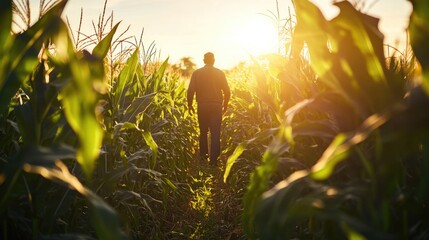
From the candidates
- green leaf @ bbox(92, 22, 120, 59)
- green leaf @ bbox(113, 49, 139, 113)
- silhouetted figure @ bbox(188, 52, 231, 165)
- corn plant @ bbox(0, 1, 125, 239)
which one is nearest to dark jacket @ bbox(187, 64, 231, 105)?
silhouetted figure @ bbox(188, 52, 231, 165)

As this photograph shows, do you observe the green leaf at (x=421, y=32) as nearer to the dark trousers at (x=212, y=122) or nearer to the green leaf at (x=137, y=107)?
the green leaf at (x=137, y=107)

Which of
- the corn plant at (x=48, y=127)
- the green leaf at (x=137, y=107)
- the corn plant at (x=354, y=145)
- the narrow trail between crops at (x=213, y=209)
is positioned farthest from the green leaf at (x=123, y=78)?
the corn plant at (x=354, y=145)

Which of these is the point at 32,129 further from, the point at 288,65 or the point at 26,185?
the point at 288,65

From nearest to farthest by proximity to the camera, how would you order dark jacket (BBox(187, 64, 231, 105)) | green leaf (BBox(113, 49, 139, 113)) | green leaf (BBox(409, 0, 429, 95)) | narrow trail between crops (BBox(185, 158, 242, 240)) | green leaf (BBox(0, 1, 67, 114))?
green leaf (BBox(409, 0, 429, 95))
green leaf (BBox(0, 1, 67, 114))
green leaf (BBox(113, 49, 139, 113))
narrow trail between crops (BBox(185, 158, 242, 240))
dark jacket (BBox(187, 64, 231, 105))

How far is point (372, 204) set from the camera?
1.06 meters

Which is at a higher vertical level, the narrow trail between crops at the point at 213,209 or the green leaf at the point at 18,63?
the green leaf at the point at 18,63

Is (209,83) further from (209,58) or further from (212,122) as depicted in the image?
(212,122)

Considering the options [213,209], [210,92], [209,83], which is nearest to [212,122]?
→ [210,92]

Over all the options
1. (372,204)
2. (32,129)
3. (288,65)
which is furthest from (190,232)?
(372,204)

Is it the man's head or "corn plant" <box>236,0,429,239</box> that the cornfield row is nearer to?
"corn plant" <box>236,0,429,239</box>

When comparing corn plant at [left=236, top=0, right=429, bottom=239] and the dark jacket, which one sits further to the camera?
the dark jacket

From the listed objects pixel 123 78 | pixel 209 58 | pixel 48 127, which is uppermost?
pixel 209 58

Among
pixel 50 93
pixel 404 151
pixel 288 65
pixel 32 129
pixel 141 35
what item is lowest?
pixel 404 151

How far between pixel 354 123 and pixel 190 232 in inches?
86.5
